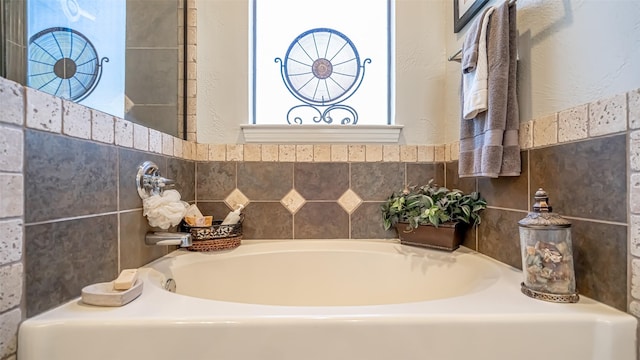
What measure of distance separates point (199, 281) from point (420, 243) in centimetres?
98

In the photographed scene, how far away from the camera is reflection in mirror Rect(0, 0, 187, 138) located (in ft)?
2.35

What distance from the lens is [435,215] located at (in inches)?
47.9

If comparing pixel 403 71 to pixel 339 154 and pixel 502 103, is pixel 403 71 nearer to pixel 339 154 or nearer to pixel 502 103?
pixel 339 154

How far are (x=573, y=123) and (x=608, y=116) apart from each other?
0.33 feet

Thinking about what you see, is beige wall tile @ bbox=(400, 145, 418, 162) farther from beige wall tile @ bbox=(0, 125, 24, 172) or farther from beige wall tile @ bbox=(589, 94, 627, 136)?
beige wall tile @ bbox=(0, 125, 24, 172)

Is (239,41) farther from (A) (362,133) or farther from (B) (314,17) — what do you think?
(A) (362,133)

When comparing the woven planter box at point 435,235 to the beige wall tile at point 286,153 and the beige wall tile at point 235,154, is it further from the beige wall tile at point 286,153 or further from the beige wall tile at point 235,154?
the beige wall tile at point 235,154

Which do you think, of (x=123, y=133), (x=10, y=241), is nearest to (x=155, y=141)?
(x=123, y=133)

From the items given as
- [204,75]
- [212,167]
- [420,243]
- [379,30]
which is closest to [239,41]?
[204,75]

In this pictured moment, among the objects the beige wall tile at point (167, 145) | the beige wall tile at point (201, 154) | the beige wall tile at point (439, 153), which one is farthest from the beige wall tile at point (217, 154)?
the beige wall tile at point (439, 153)

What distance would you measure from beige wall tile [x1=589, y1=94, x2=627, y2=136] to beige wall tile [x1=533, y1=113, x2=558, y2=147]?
0.12 metres

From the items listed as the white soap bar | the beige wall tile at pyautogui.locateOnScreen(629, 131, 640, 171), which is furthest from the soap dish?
the beige wall tile at pyautogui.locateOnScreen(629, 131, 640, 171)

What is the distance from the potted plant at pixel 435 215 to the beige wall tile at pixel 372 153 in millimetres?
257

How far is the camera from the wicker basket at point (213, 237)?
1240 mm
